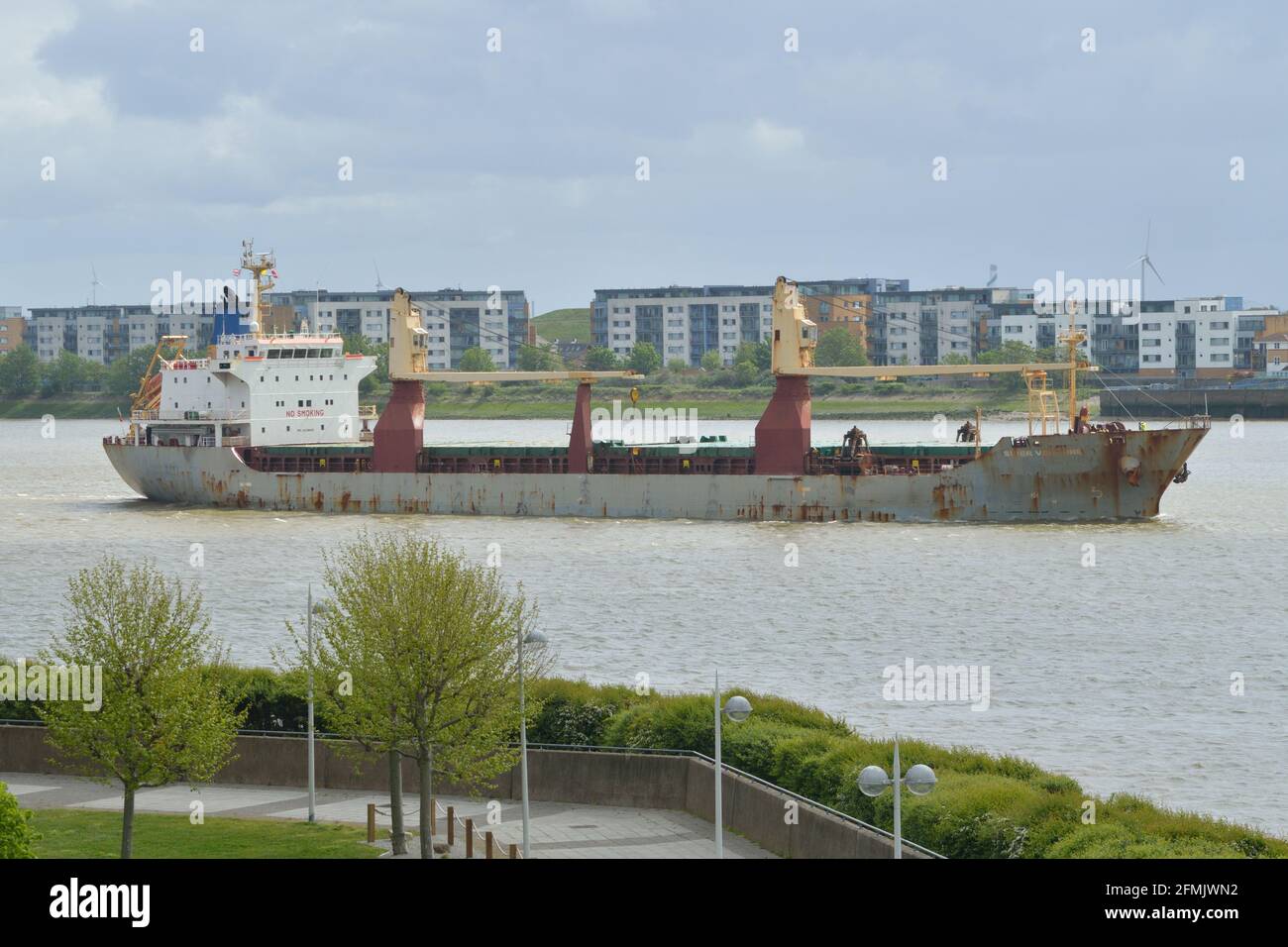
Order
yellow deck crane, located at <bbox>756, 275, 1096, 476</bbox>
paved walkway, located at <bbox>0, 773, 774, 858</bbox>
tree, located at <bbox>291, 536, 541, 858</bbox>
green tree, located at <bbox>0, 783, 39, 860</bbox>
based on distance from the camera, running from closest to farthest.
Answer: green tree, located at <bbox>0, 783, 39, 860</bbox>, paved walkway, located at <bbox>0, 773, 774, 858</bbox>, tree, located at <bbox>291, 536, 541, 858</bbox>, yellow deck crane, located at <bbox>756, 275, 1096, 476</bbox>

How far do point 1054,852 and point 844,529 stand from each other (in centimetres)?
3971

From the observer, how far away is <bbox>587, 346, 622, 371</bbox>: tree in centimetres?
15912

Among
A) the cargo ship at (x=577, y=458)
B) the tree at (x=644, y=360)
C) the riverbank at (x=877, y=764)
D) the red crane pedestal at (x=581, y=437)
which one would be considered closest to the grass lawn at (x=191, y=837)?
the riverbank at (x=877, y=764)

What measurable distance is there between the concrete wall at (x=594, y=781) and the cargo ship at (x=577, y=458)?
34.2 metres

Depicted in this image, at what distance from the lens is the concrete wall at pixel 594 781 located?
19781 mm

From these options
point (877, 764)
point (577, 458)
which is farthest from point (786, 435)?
point (877, 764)

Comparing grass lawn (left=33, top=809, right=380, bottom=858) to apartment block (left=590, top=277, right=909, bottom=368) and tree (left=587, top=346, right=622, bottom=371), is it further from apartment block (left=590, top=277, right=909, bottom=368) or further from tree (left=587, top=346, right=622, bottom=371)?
apartment block (left=590, top=277, right=909, bottom=368)

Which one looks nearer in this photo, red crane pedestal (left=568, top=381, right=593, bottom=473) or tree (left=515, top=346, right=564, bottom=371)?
red crane pedestal (left=568, top=381, right=593, bottom=473)

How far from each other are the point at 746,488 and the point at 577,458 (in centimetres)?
710

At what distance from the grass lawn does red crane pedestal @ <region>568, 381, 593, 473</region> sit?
4105cm

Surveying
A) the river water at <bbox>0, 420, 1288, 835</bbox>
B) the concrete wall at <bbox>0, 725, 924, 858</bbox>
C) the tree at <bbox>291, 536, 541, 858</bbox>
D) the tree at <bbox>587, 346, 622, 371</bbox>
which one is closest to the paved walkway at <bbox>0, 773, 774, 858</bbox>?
the concrete wall at <bbox>0, 725, 924, 858</bbox>

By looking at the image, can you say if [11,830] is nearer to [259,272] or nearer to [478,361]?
[259,272]

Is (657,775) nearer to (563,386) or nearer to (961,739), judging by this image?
(961,739)

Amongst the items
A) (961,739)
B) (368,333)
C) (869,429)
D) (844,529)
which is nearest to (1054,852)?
(961,739)
